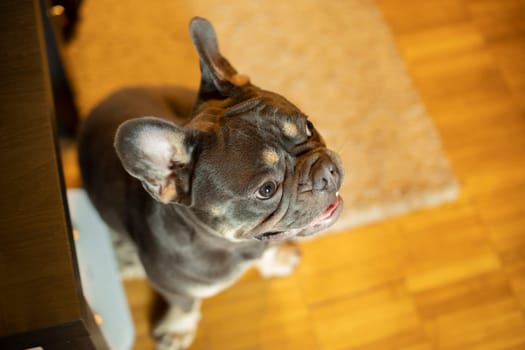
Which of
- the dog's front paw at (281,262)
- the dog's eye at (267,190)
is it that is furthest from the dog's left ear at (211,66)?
the dog's front paw at (281,262)

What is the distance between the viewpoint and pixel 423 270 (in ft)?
10.0

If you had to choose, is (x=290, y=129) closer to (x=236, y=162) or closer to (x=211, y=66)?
(x=236, y=162)

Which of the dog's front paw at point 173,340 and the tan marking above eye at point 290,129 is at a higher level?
the tan marking above eye at point 290,129

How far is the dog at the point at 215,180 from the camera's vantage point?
5.94 ft

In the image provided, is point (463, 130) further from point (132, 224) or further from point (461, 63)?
point (132, 224)

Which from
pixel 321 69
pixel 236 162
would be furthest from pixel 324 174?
pixel 321 69

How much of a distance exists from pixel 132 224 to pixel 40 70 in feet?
2.59

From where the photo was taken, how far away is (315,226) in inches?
82.1

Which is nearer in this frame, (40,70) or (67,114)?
(40,70)

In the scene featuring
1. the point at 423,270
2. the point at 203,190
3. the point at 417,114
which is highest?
the point at 203,190

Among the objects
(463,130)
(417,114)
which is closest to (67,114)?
(417,114)

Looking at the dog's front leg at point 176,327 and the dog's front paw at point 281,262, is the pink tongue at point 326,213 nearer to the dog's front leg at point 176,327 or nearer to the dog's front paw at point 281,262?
the dog's front paw at point 281,262

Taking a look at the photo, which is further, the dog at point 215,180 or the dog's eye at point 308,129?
the dog's eye at point 308,129

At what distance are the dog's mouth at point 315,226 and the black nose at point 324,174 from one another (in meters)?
0.13
